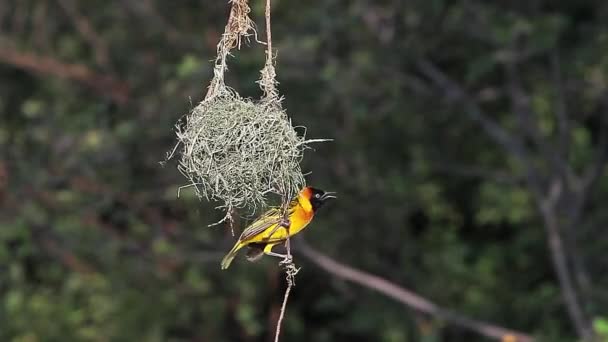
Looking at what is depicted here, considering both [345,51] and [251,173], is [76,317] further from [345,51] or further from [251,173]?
[251,173]

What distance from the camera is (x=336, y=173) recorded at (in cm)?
802

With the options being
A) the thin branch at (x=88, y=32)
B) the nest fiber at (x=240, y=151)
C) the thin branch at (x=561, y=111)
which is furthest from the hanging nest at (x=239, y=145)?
the thin branch at (x=88, y=32)

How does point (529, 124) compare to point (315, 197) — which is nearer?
A: point (315, 197)

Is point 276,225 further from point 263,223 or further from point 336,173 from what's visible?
point 336,173

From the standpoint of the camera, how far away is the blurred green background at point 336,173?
7.34 metres

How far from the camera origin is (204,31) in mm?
8008

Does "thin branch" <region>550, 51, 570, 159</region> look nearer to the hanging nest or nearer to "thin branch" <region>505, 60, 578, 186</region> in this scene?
"thin branch" <region>505, 60, 578, 186</region>

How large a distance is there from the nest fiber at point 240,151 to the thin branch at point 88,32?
5.33 meters

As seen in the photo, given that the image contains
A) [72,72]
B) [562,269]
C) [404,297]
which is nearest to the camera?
[562,269]

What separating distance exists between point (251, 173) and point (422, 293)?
525 centimetres

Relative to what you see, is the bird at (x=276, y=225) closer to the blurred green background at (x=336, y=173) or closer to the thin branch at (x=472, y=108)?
the blurred green background at (x=336, y=173)

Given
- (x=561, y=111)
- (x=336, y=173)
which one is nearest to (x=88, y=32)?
(x=336, y=173)

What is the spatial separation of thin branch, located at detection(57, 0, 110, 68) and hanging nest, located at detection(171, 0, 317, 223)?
5.32m

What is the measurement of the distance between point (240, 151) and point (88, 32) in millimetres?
5679
